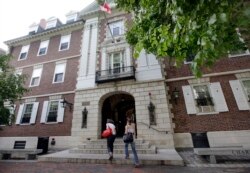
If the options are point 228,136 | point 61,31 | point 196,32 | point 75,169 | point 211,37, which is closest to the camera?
point 211,37

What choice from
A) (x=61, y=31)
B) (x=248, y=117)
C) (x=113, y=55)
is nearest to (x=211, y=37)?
(x=248, y=117)

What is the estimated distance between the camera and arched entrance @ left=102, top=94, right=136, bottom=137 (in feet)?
42.4

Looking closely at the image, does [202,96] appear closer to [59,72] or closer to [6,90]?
[59,72]

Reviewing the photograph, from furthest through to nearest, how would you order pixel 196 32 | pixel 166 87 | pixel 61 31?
pixel 61 31
pixel 166 87
pixel 196 32

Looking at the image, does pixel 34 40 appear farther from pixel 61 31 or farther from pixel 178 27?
pixel 178 27

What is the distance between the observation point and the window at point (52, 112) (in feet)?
41.4

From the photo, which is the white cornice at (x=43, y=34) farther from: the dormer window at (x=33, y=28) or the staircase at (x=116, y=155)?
the staircase at (x=116, y=155)

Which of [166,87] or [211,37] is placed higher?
[166,87]

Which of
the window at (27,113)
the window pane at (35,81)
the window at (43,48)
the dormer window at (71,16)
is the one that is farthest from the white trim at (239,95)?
the dormer window at (71,16)

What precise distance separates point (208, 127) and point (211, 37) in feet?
28.1

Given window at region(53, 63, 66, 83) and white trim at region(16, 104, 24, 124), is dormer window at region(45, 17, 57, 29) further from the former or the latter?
white trim at region(16, 104, 24, 124)

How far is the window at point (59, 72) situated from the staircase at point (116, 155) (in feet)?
22.4

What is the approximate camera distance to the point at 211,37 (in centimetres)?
251

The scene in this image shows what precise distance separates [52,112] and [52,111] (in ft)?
0.28
